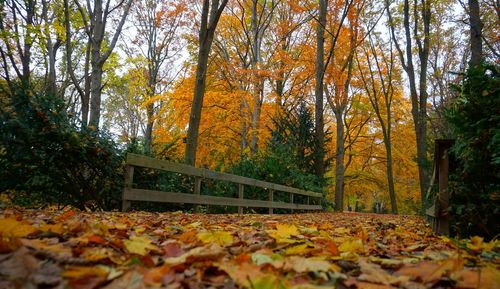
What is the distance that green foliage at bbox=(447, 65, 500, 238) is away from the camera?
10.2 ft

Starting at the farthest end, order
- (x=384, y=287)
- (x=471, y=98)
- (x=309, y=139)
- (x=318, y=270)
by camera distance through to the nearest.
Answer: (x=309, y=139) < (x=471, y=98) < (x=318, y=270) < (x=384, y=287)

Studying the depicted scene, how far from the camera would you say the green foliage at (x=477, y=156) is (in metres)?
3.09

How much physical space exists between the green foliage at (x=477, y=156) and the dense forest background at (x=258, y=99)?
0.05ft

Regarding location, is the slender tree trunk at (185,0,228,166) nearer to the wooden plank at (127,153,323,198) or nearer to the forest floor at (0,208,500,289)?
the wooden plank at (127,153,323,198)

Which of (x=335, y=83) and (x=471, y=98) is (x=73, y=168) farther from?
(x=335, y=83)

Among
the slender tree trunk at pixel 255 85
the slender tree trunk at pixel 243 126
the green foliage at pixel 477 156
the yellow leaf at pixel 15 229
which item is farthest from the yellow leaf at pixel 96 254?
the slender tree trunk at pixel 243 126

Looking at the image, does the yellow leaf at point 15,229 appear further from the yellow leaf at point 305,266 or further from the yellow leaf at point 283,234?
the yellow leaf at point 283,234

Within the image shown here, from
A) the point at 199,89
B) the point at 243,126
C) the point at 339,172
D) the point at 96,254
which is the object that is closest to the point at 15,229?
the point at 96,254

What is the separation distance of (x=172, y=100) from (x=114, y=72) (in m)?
4.34

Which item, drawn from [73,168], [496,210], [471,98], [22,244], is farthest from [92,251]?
[73,168]

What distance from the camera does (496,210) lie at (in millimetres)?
2877

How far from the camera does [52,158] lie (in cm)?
441

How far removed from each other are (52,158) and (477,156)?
480cm

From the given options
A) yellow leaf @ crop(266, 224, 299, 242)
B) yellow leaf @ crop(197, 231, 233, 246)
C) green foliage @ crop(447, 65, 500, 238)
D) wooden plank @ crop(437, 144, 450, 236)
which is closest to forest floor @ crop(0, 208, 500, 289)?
yellow leaf @ crop(197, 231, 233, 246)
